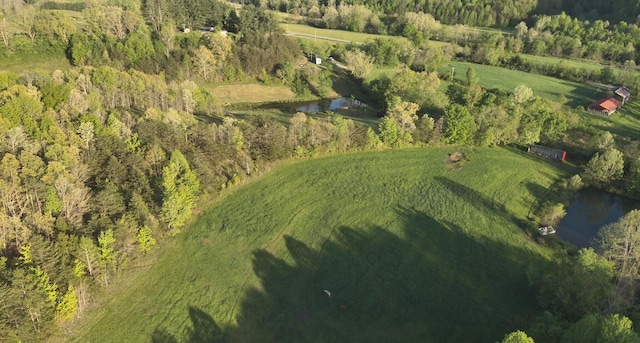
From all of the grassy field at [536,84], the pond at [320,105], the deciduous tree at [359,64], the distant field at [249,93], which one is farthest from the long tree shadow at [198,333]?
the grassy field at [536,84]

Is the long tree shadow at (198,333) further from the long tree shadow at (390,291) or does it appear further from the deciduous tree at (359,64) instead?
the deciduous tree at (359,64)

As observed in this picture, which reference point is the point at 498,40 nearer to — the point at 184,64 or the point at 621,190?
the point at 621,190

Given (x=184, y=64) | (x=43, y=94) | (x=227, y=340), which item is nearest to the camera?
(x=227, y=340)

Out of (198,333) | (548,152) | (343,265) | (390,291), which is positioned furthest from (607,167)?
(198,333)

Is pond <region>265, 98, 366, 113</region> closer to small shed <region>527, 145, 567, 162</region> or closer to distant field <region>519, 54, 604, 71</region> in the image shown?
small shed <region>527, 145, 567, 162</region>

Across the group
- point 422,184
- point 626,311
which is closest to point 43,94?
point 422,184

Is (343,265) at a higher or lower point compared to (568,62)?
lower

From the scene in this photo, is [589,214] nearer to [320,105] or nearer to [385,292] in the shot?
[385,292]
